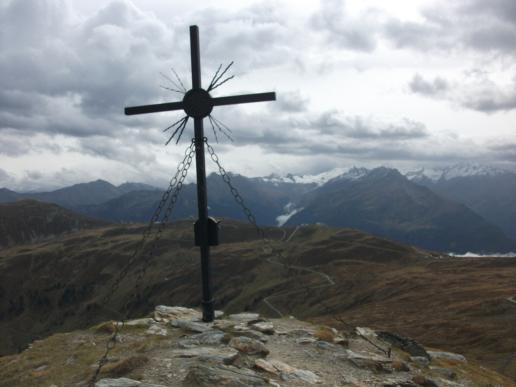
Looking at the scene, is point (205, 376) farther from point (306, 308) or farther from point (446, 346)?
point (306, 308)

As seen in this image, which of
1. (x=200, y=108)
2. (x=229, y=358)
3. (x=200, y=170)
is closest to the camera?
(x=229, y=358)

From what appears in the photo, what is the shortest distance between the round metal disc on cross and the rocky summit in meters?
9.48

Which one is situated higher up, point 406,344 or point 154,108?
point 154,108

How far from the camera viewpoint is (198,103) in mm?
20016

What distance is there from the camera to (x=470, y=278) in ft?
418

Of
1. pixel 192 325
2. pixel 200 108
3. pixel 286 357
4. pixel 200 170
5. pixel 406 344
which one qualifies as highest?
pixel 200 108

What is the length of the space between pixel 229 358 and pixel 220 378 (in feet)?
6.00

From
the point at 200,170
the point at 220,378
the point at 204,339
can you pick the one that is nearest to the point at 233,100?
the point at 200,170

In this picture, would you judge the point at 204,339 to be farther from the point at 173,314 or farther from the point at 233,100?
the point at 233,100

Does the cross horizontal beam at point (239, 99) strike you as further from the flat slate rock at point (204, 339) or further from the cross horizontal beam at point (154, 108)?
the flat slate rock at point (204, 339)

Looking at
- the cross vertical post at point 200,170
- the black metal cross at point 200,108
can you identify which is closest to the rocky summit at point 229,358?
the cross vertical post at point 200,170

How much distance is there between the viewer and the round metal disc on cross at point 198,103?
19.9 meters

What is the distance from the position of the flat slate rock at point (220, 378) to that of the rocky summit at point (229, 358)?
3cm

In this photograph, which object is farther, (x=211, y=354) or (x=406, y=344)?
(x=406, y=344)
